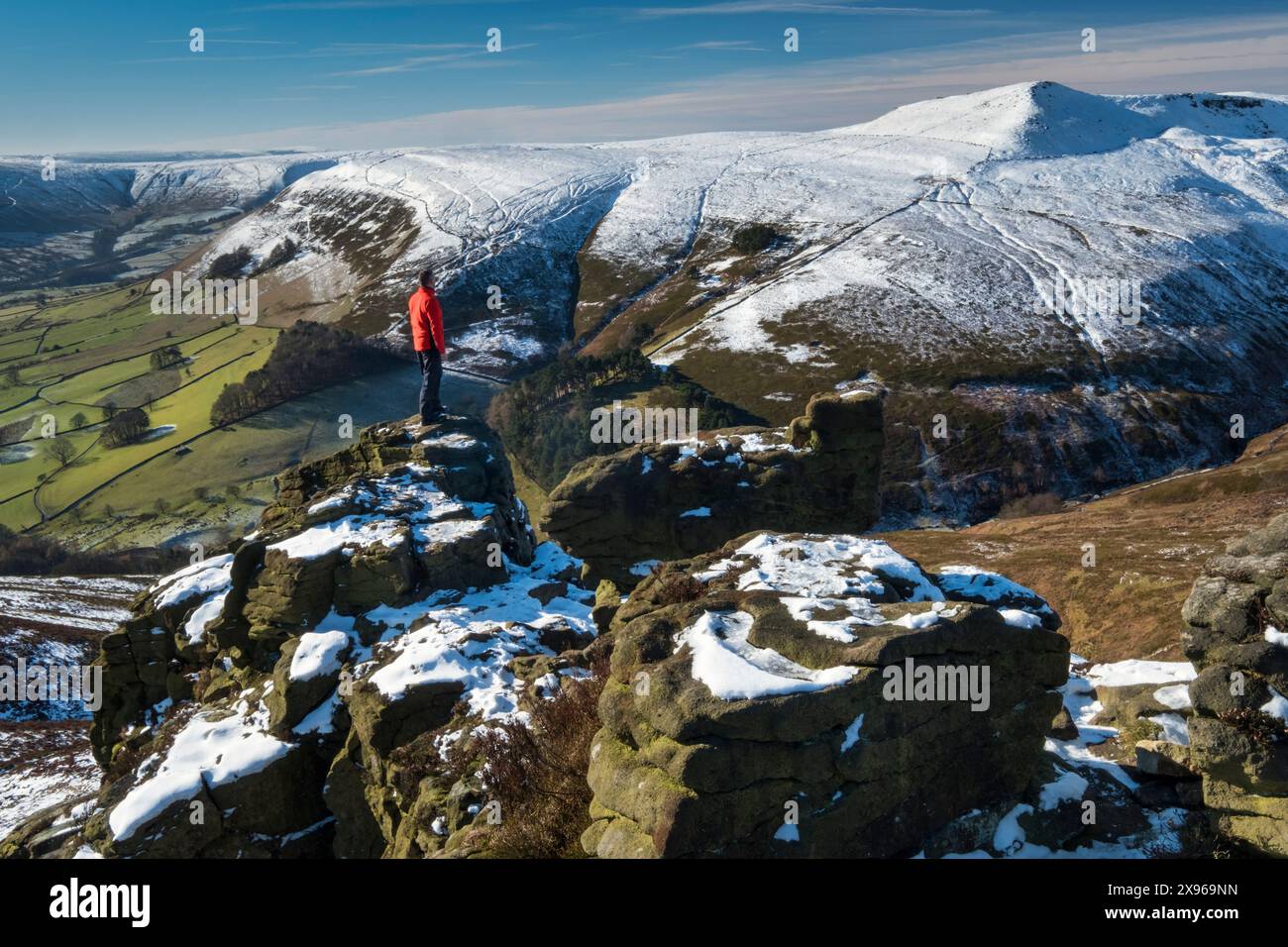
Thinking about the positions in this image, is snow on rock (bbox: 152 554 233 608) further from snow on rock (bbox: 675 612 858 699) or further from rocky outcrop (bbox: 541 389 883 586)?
snow on rock (bbox: 675 612 858 699)

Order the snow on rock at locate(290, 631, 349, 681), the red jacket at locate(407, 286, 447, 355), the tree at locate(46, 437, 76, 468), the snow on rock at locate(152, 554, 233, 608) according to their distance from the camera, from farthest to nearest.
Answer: the tree at locate(46, 437, 76, 468), the snow on rock at locate(152, 554, 233, 608), the red jacket at locate(407, 286, 447, 355), the snow on rock at locate(290, 631, 349, 681)

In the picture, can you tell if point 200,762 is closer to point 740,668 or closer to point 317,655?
point 317,655

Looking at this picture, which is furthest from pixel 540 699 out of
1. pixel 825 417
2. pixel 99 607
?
pixel 99 607

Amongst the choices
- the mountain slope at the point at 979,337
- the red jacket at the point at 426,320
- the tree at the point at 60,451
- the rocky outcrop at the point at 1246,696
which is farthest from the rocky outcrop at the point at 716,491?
the tree at the point at 60,451

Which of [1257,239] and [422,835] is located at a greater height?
[1257,239]

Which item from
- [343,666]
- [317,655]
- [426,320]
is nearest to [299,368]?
[426,320]

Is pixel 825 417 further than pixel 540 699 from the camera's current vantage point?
Yes

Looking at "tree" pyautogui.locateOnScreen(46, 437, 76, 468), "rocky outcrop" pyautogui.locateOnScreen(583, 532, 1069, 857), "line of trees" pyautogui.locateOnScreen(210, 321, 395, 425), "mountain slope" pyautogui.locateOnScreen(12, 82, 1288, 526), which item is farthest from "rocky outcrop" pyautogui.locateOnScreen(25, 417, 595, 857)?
"tree" pyautogui.locateOnScreen(46, 437, 76, 468)
